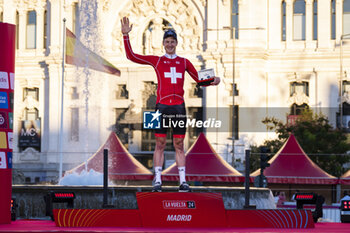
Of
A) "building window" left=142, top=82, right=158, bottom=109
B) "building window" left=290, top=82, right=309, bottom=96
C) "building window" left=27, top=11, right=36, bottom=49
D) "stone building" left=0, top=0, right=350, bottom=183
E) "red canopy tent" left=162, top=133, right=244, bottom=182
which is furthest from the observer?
"building window" left=27, top=11, right=36, bottom=49

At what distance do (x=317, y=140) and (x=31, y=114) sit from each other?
2158 cm

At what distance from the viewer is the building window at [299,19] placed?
54.3 m

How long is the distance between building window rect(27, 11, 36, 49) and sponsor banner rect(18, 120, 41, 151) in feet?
18.0

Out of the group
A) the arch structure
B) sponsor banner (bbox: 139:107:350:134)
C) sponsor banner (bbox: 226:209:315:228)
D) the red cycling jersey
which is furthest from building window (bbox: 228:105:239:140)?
sponsor banner (bbox: 226:209:315:228)

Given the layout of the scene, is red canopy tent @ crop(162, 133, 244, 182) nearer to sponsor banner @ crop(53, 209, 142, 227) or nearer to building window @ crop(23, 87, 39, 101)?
sponsor banner @ crop(53, 209, 142, 227)

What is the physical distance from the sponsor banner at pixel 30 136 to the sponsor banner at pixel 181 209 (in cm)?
4736

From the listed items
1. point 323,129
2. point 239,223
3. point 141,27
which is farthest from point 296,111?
point 239,223

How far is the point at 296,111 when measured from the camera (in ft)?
175

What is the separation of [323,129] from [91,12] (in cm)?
1566

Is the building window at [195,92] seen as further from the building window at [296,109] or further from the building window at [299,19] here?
the building window at [299,19]

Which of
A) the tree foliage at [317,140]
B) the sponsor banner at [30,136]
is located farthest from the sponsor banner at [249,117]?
the sponsor banner at [30,136]

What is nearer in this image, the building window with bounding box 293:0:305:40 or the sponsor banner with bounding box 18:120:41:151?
the building window with bounding box 293:0:305:40

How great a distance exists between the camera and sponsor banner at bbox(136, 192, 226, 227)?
34.6 feet

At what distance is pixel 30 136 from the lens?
188 ft
